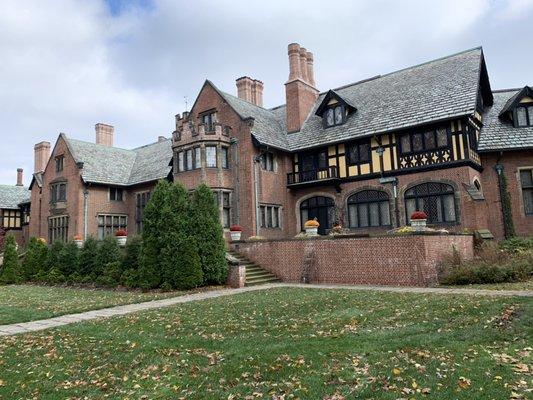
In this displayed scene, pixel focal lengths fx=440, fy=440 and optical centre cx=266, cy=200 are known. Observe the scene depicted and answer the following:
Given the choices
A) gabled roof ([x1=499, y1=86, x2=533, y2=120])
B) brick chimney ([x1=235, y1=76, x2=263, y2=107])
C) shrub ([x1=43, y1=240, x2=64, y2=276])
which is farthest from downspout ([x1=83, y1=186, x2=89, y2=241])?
gabled roof ([x1=499, y1=86, x2=533, y2=120])

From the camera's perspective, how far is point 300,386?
232 inches

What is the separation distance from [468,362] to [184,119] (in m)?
25.6

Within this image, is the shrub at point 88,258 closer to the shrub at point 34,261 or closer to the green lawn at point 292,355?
the shrub at point 34,261

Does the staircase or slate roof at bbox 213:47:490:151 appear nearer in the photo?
the staircase

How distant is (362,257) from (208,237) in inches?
256

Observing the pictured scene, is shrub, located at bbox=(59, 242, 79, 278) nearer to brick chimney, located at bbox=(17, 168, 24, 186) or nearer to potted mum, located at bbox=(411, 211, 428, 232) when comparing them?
potted mum, located at bbox=(411, 211, 428, 232)

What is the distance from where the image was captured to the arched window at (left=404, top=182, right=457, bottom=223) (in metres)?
22.2

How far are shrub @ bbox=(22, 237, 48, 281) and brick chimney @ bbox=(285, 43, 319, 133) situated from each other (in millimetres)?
17039

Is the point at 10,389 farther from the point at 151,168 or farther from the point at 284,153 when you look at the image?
the point at 151,168

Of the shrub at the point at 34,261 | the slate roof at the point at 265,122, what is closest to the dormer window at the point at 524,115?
the slate roof at the point at 265,122

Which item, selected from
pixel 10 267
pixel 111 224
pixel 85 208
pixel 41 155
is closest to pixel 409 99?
pixel 111 224

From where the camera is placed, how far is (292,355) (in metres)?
7.10

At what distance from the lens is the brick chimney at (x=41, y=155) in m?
42.4

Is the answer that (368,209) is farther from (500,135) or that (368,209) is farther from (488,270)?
(488,270)
